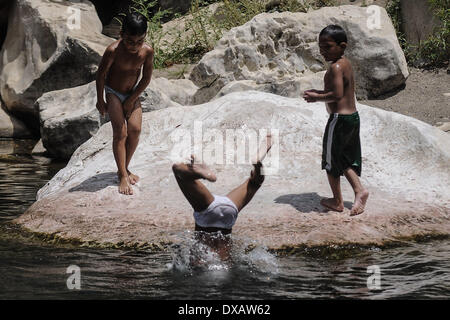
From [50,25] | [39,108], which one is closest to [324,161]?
[39,108]

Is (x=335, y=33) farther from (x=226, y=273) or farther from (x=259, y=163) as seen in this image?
(x=226, y=273)

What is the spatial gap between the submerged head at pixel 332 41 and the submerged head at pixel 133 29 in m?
1.49

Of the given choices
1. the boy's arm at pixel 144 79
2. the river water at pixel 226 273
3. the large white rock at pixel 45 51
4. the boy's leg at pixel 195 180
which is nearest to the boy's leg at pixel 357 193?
the river water at pixel 226 273

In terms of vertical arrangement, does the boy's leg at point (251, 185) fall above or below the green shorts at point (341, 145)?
below

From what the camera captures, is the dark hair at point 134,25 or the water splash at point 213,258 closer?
the water splash at point 213,258

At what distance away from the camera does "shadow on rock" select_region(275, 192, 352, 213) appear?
236 inches

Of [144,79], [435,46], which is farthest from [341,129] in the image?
[435,46]

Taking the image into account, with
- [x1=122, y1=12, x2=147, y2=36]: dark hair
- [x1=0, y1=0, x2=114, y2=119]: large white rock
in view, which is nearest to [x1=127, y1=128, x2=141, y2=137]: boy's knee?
[x1=122, y1=12, x2=147, y2=36]: dark hair

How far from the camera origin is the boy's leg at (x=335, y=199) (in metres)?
5.86

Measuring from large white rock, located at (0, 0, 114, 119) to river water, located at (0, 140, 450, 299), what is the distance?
655cm

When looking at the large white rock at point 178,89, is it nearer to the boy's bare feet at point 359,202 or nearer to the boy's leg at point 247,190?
the boy's bare feet at point 359,202

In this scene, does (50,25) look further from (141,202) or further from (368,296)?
(368,296)

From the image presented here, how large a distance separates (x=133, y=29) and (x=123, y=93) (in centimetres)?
79

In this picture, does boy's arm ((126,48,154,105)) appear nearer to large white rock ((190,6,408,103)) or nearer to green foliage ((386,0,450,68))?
large white rock ((190,6,408,103))
